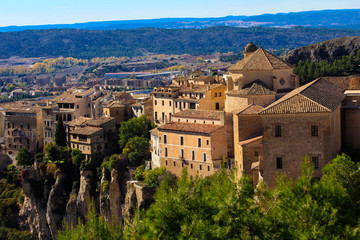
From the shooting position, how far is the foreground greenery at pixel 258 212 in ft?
84.7

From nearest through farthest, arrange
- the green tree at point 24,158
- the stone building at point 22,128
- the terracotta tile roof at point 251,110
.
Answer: the terracotta tile roof at point 251,110
the green tree at point 24,158
the stone building at point 22,128

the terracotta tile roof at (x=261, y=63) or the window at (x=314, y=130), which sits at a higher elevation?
the terracotta tile roof at (x=261, y=63)

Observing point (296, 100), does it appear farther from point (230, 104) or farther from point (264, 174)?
point (230, 104)

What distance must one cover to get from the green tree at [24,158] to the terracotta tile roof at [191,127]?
22631 mm

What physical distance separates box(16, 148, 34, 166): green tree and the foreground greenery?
39.3m

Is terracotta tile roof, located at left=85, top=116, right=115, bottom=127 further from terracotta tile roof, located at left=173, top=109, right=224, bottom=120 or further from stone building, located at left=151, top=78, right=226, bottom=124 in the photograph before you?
terracotta tile roof, located at left=173, top=109, right=224, bottom=120

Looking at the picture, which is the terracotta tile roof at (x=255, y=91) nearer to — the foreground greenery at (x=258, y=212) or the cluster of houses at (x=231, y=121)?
the cluster of houses at (x=231, y=121)

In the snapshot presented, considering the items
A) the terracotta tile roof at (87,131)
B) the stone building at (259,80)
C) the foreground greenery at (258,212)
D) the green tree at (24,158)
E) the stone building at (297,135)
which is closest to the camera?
the foreground greenery at (258,212)

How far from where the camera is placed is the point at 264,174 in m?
35.7

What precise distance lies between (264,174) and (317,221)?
9.79 meters

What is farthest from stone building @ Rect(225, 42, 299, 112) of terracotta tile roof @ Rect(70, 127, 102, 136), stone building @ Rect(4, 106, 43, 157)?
stone building @ Rect(4, 106, 43, 157)

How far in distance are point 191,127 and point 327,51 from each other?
55.0m

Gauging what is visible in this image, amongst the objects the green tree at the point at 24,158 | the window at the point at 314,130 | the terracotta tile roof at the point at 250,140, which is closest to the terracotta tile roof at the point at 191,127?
the terracotta tile roof at the point at 250,140

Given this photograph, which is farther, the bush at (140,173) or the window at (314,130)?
the bush at (140,173)
